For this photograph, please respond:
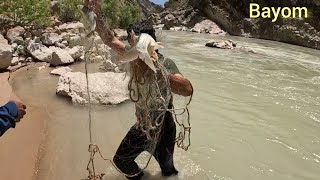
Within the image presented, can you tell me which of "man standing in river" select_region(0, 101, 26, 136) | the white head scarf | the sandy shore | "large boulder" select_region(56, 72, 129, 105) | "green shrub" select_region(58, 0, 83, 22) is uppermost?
"green shrub" select_region(58, 0, 83, 22)

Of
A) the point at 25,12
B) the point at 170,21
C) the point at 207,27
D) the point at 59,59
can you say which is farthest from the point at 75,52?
the point at 170,21

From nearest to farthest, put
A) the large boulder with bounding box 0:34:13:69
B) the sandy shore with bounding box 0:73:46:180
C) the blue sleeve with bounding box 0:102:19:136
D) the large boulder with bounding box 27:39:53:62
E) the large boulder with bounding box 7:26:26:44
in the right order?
the blue sleeve with bounding box 0:102:19:136
the sandy shore with bounding box 0:73:46:180
the large boulder with bounding box 0:34:13:69
the large boulder with bounding box 27:39:53:62
the large boulder with bounding box 7:26:26:44

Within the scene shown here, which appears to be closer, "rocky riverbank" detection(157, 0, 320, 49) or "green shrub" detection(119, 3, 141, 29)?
"green shrub" detection(119, 3, 141, 29)

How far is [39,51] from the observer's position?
10.1 meters

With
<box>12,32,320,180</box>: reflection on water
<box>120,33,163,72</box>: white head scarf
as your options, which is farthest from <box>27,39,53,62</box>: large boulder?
<box>120,33,163,72</box>: white head scarf

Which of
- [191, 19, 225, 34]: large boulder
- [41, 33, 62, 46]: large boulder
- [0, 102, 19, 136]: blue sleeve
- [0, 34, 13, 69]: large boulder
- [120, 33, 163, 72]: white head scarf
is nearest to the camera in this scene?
[0, 102, 19, 136]: blue sleeve

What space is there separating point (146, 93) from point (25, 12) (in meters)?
9.45

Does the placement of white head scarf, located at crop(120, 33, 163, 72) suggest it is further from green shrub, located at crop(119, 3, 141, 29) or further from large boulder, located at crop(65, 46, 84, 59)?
green shrub, located at crop(119, 3, 141, 29)

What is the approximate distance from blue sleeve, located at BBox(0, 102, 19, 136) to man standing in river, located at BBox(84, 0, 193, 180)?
87cm

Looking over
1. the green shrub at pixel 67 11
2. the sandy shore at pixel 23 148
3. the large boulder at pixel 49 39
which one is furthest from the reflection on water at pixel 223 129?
the green shrub at pixel 67 11

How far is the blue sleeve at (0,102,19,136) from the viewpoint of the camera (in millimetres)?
2424

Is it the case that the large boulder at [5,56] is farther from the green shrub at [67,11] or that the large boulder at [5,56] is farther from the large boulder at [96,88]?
the green shrub at [67,11]

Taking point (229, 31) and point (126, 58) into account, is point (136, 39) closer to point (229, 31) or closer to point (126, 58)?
point (126, 58)

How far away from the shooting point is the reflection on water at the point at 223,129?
14.9 ft
